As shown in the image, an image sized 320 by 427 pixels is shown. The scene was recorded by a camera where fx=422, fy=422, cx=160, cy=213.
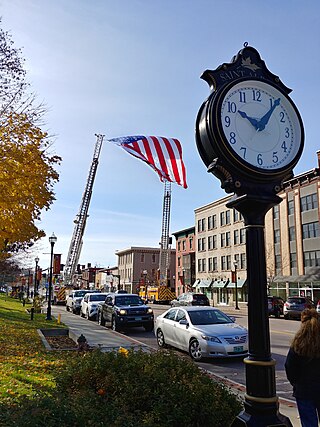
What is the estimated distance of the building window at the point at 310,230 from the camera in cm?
4225

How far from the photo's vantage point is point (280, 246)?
47438mm

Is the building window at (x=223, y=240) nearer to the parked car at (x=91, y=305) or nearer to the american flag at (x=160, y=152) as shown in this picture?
the parked car at (x=91, y=305)

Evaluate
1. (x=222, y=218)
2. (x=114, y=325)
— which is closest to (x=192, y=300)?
(x=114, y=325)

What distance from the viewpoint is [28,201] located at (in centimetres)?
1204

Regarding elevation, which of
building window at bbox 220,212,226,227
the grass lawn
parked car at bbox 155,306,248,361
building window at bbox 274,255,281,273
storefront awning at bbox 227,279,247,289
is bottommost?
the grass lawn

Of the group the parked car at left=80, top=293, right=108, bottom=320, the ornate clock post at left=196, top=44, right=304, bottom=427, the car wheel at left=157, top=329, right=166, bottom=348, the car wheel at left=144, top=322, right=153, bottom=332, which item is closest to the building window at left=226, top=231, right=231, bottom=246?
the parked car at left=80, top=293, right=108, bottom=320

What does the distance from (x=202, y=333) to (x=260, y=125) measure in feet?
29.2

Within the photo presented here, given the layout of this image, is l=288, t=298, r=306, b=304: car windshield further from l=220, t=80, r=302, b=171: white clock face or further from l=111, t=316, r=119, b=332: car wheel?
l=220, t=80, r=302, b=171: white clock face

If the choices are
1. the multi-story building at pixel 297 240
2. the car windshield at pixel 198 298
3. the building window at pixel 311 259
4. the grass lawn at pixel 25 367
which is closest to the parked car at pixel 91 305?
the car windshield at pixel 198 298

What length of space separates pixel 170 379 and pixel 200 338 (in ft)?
22.5

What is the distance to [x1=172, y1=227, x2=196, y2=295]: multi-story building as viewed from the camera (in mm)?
70750

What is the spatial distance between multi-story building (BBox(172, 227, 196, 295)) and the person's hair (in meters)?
66.1

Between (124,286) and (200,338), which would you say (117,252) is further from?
(200,338)

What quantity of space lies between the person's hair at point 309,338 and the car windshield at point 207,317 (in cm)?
850
